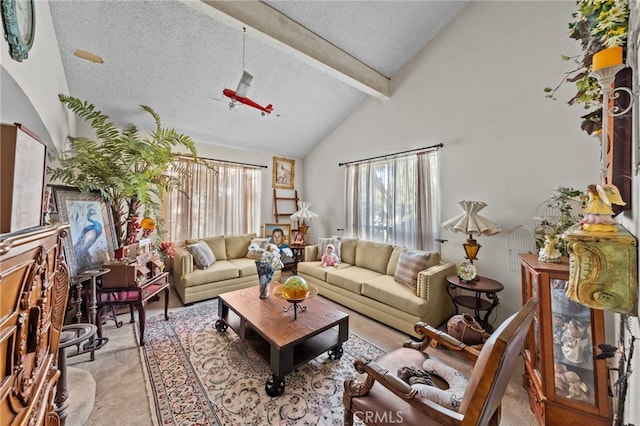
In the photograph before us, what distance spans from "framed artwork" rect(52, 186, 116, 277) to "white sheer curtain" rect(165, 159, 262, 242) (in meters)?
1.19

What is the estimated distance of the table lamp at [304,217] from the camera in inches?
184

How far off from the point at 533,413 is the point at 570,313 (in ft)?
2.49

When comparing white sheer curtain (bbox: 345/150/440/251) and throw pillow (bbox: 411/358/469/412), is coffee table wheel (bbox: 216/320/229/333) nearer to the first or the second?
throw pillow (bbox: 411/358/469/412)

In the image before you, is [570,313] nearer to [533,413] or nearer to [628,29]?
[533,413]

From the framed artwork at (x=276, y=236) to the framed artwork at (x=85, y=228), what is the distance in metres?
2.51

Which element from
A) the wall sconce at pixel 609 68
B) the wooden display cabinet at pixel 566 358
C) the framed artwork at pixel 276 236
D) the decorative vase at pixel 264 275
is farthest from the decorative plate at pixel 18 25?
the framed artwork at pixel 276 236

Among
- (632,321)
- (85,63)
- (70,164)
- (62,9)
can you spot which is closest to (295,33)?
(62,9)

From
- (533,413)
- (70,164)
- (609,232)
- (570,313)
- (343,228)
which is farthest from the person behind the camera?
(343,228)

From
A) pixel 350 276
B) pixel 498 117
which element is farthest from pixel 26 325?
pixel 498 117

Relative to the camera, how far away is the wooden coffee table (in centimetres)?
166

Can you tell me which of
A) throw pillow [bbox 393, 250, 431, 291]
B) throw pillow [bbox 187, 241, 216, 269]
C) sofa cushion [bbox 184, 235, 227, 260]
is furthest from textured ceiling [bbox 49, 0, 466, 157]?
throw pillow [bbox 393, 250, 431, 291]

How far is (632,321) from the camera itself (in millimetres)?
863

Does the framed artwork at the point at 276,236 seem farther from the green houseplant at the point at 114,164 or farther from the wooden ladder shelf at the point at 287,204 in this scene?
the green houseplant at the point at 114,164

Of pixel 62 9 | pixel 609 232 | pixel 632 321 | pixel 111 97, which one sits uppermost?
pixel 62 9
